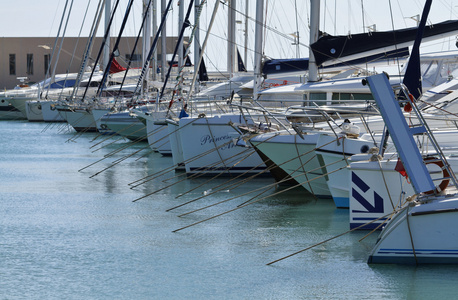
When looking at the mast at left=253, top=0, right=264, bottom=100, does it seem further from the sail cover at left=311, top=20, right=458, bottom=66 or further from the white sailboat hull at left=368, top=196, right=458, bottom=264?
the white sailboat hull at left=368, top=196, right=458, bottom=264

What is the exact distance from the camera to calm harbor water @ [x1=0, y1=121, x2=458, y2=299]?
33.6 feet

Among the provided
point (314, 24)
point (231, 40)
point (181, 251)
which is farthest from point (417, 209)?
point (231, 40)

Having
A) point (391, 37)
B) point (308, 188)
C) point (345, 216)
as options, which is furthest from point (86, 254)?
point (391, 37)

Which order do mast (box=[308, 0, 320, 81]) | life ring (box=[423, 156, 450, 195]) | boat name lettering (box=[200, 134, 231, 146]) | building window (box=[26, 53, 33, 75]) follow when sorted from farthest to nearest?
building window (box=[26, 53, 33, 75]) → boat name lettering (box=[200, 134, 231, 146]) → mast (box=[308, 0, 320, 81]) → life ring (box=[423, 156, 450, 195])

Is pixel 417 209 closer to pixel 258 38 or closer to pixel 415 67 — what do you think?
pixel 415 67

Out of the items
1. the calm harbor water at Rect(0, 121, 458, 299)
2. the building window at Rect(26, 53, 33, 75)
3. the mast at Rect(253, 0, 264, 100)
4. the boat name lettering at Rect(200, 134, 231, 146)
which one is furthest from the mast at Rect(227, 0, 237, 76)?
the building window at Rect(26, 53, 33, 75)

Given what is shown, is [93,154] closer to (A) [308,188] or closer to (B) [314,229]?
(A) [308,188]

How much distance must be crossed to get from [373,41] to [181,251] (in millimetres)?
8793

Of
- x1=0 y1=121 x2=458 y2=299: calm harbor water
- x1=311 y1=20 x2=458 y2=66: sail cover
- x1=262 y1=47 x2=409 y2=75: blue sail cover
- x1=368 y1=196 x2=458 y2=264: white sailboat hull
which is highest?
x1=311 y1=20 x2=458 y2=66: sail cover

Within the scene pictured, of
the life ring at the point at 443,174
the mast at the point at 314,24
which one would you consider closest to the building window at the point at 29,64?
the mast at the point at 314,24

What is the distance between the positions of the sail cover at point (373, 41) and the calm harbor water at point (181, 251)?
351 cm

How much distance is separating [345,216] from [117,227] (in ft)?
13.7

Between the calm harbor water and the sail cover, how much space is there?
3510mm

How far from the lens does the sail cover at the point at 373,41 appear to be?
18.8m
